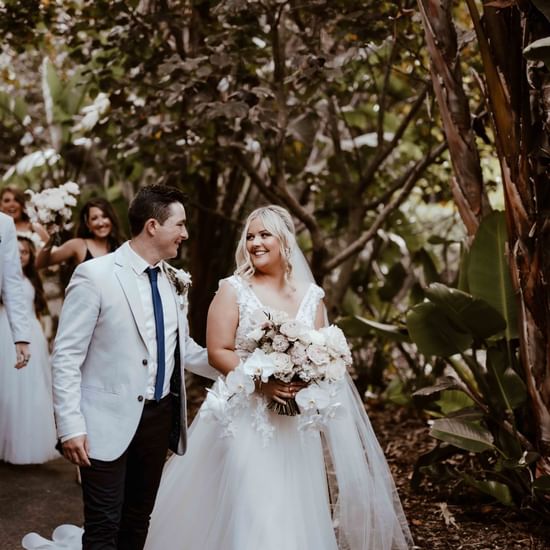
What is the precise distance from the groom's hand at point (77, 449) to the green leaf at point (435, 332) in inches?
105

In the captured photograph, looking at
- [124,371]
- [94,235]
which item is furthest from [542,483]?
[94,235]

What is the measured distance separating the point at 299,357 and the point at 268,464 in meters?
0.62

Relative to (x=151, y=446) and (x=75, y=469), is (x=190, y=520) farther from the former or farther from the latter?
(x=75, y=469)

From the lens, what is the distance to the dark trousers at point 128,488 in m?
3.48

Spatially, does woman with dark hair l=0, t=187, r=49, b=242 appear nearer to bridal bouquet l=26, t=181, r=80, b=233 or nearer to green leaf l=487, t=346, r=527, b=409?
bridal bouquet l=26, t=181, r=80, b=233

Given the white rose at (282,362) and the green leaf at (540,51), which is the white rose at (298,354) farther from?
the green leaf at (540,51)

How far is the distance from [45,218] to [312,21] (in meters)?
3.21

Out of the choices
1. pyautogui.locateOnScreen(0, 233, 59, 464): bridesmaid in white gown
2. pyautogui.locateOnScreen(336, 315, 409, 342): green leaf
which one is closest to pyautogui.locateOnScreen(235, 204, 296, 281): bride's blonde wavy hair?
pyautogui.locateOnScreen(336, 315, 409, 342): green leaf

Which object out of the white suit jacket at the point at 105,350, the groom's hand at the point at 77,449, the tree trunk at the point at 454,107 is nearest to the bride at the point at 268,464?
the white suit jacket at the point at 105,350

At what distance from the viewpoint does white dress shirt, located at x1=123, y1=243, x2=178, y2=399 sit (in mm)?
Result: 3662

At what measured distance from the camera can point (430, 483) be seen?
612cm

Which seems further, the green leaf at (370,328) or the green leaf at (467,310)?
the green leaf at (370,328)

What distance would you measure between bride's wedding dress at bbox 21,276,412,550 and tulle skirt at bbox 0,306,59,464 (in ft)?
6.87

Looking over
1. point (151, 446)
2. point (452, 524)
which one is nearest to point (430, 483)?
point (452, 524)
